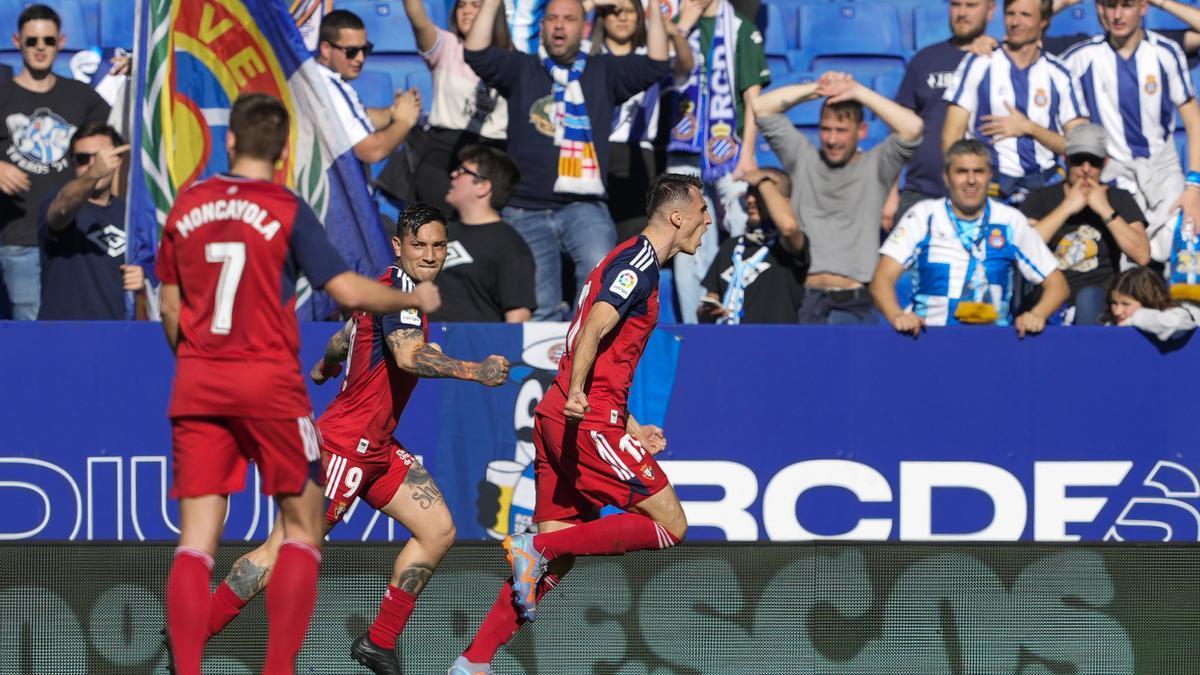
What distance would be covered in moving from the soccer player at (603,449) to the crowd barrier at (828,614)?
1.10ft

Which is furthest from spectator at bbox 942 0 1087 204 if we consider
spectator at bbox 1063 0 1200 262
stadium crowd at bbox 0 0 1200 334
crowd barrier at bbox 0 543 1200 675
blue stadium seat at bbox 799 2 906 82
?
crowd barrier at bbox 0 543 1200 675

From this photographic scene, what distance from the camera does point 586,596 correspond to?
722 cm

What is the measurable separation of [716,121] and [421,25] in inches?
75.1

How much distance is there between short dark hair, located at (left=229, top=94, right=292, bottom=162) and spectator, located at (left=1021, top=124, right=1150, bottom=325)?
18.2ft

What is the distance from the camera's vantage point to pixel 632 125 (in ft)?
35.2

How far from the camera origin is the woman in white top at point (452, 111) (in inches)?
414

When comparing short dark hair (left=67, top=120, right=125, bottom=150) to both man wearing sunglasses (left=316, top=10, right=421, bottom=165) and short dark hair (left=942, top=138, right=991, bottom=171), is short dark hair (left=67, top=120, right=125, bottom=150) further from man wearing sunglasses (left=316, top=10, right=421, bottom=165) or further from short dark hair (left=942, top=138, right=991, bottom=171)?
short dark hair (left=942, top=138, right=991, bottom=171)

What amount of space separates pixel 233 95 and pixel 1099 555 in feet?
17.7

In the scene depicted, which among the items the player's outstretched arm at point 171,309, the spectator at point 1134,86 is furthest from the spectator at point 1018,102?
the player's outstretched arm at point 171,309

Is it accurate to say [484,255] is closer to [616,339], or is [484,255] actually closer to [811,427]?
[811,427]

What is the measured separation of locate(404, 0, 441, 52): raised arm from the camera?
402 inches

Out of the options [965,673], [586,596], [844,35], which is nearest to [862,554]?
[965,673]

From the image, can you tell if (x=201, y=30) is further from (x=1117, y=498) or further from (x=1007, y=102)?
(x=1117, y=498)

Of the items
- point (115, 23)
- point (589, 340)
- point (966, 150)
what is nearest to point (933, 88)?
point (966, 150)
